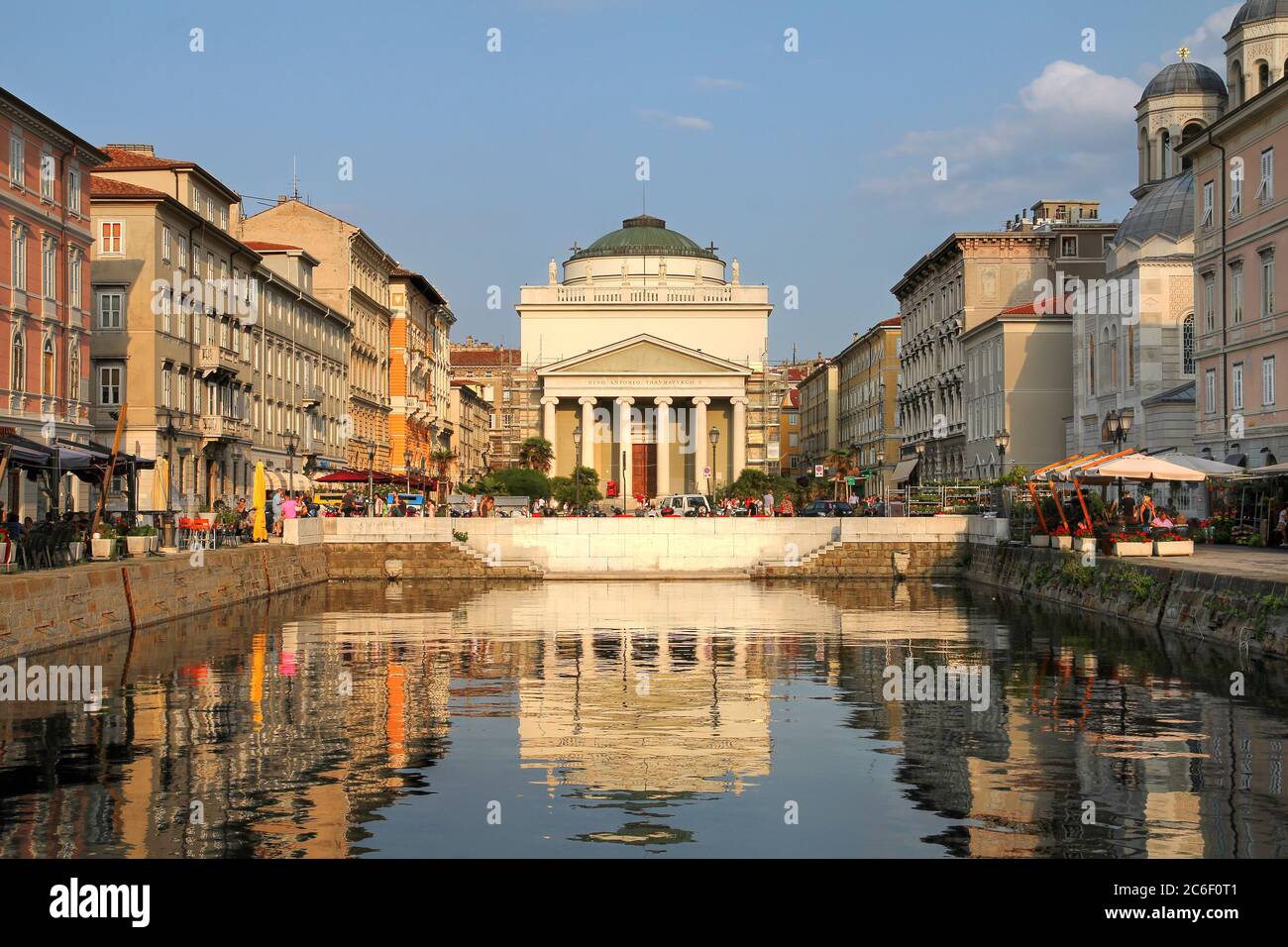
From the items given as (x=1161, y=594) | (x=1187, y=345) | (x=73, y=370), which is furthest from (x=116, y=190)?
(x=1187, y=345)

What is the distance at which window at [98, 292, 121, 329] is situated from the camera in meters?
53.6

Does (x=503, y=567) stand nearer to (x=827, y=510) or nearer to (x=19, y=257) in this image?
(x=19, y=257)

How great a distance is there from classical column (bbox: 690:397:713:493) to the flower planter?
78.2 m

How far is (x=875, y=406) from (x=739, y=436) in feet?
36.3

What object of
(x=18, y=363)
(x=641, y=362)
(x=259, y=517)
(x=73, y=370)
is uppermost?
(x=641, y=362)

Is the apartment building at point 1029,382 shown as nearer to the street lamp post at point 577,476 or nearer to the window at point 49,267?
the street lamp post at point 577,476

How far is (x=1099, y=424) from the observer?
65.0m

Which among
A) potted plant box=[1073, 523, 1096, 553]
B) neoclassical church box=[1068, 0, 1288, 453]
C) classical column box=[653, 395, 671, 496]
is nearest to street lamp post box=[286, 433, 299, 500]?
potted plant box=[1073, 523, 1096, 553]

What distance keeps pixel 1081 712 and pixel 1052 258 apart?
2723 inches

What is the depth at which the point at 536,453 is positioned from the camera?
111938mm

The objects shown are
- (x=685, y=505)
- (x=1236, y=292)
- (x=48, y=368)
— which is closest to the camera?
(x=48, y=368)

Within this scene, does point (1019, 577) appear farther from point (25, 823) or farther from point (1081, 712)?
Result: point (25, 823)

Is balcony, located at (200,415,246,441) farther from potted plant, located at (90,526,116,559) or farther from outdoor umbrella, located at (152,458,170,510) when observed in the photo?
potted plant, located at (90,526,116,559)
